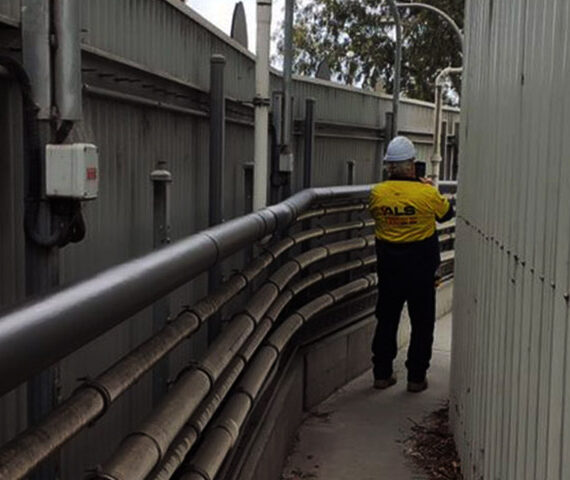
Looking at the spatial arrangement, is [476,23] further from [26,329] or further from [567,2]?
[26,329]

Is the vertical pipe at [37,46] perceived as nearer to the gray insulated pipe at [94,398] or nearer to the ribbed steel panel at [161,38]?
the ribbed steel panel at [161,38]

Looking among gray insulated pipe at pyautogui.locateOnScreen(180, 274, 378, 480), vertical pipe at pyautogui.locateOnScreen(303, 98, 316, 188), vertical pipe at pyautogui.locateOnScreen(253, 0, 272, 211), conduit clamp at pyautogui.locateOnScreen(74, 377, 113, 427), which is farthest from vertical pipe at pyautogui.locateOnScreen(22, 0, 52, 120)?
vertical pipe at pyautogui.locateOnScreen(303, 98, 316, 188)

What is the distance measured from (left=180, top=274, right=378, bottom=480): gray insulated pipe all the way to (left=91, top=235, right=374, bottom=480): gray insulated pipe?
9.7 inches

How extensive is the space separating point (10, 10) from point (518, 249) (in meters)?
1.86

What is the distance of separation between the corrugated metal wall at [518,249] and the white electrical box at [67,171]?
1261 millimetres

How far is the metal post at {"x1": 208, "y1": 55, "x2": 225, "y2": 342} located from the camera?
13.5 feet

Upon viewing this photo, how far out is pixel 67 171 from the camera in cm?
225

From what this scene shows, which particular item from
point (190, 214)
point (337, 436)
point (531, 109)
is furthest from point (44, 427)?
point (337, 436)

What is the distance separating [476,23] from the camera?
5238mm

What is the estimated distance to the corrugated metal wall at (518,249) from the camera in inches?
95.3

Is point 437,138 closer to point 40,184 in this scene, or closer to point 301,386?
point 301,386

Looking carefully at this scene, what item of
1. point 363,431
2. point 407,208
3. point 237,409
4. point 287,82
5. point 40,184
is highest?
point 287,82

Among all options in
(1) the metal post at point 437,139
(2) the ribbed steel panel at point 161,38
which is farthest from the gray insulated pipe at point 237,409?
(1) the metal post at point 437,139

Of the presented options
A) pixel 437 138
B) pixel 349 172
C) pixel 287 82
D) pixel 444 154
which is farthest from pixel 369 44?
pixel 287 82
